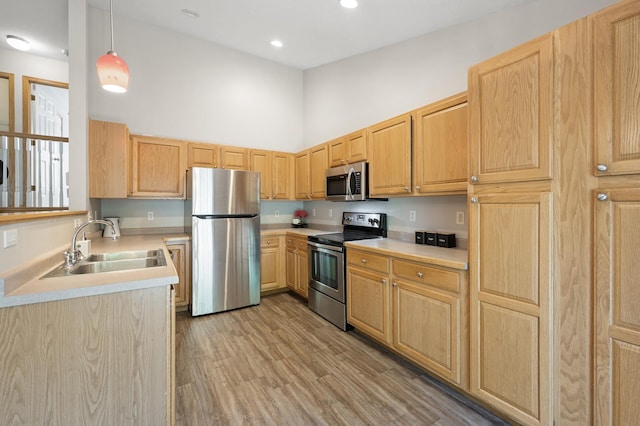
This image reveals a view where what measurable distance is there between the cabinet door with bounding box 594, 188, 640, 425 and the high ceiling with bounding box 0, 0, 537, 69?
188 centimetres

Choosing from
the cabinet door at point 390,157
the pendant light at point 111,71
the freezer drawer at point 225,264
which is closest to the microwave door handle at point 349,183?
the cabinet door at point 390,157

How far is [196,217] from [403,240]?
2356 millimetres

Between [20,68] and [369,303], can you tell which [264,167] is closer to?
[369,303]

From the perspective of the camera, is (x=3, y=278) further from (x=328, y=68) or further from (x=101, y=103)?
(x=328, y=68)

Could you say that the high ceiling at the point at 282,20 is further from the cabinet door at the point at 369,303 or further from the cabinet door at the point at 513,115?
the cabinet door at the point at 369,303

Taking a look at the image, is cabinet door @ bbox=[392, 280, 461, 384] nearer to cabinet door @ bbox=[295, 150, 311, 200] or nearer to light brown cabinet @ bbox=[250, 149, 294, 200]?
cabinet door @ bbox=[295, 150, 311, 200]

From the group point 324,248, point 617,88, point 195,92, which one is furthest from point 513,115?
point 195,92

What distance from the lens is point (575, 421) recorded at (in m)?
1.32

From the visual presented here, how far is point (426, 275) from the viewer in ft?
6.63

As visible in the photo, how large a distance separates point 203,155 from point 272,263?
5.72 feet

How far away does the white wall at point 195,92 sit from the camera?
3.40 m

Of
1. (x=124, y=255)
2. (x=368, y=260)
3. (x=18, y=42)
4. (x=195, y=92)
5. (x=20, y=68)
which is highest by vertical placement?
(x=18, y=42)

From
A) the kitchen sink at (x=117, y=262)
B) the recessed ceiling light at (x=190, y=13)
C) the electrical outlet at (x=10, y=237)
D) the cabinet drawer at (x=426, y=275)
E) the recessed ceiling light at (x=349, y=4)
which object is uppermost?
the recessed ceiling light at (x=190, y=13)

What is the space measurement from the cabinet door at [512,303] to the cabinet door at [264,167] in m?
2.97
